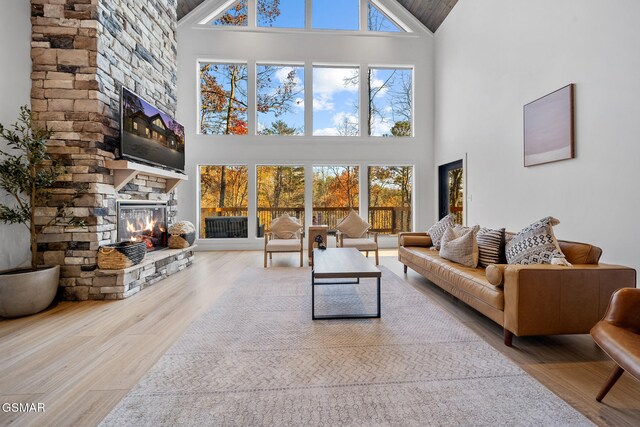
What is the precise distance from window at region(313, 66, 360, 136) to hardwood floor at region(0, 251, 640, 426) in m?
4.75

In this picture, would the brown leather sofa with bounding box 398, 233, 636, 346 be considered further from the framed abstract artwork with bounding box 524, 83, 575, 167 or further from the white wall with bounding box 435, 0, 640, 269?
the framed abstract artwork with bounding box 524, 83, 575, 167

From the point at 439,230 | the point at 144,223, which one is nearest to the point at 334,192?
the point at 439,230

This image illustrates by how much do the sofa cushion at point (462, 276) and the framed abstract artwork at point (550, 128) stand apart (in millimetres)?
1821

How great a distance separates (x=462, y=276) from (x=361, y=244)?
234cm

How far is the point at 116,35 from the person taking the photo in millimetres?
3551

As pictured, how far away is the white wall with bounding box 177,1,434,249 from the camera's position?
21.5ft

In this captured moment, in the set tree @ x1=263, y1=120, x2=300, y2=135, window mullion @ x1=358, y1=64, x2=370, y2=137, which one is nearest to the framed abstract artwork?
window mullion @ x1=358, y1=64, x2=370, y2=137

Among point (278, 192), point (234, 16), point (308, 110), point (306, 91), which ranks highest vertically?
point (234, 16)

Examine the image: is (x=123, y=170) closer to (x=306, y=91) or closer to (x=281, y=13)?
(x=306, y=91)

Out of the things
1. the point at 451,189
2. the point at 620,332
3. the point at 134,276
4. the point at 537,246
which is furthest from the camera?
the point at 451,189

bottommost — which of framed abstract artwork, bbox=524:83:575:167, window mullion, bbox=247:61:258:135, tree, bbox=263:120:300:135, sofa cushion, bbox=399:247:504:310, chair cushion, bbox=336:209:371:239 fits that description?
sofa cushion, bbox=399:247:504:310

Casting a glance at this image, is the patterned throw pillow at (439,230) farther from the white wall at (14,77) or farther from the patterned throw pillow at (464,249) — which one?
the white wall at (14,77)

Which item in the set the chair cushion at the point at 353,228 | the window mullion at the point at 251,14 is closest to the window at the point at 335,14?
the window mullion at the point at 251,14

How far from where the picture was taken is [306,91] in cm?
683
